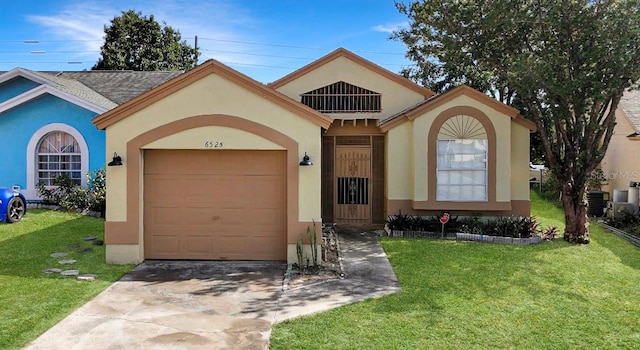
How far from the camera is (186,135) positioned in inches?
381

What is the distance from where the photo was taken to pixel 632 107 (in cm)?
1950

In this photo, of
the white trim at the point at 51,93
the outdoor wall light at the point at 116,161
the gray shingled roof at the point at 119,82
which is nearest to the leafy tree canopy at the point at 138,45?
the gray shingled roof at the point at 119,82

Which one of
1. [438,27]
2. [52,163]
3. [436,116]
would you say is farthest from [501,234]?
[52,163]

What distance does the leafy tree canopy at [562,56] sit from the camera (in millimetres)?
11031

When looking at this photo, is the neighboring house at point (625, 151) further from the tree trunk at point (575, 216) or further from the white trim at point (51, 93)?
the white trim at point (51, 93)

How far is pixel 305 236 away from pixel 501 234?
6.16 m

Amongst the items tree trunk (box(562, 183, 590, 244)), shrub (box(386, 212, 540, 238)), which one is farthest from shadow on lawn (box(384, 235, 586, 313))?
shrub (box(386, 212, 540, 238))

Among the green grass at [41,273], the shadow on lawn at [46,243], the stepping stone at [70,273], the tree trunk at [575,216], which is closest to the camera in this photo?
the green grass at [41,273]

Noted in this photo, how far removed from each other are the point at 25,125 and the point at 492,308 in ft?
50.4

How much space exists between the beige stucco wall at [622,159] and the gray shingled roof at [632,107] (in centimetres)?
17

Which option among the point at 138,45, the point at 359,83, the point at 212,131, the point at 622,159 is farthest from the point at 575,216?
the point at 138,45

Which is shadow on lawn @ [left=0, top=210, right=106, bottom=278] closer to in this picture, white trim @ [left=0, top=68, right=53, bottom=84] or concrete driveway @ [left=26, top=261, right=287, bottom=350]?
concrete driveway @ [left=26, top=261, right=287, bottom=350]

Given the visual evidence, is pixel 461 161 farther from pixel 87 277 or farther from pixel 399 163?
pixel 87 277

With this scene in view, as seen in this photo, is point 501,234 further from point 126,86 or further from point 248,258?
point 126,86
